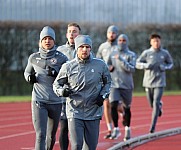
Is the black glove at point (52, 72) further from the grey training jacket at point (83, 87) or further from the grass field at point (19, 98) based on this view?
the grass field at point (19, 98)

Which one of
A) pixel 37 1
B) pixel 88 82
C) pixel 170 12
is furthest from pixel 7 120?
pixel 170 12

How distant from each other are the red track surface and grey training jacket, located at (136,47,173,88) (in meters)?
1.15

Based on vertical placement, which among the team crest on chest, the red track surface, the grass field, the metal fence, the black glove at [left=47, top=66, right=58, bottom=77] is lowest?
the grass field

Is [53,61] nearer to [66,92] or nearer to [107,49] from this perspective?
[66,92]

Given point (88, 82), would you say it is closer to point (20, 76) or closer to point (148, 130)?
point (148, 130)

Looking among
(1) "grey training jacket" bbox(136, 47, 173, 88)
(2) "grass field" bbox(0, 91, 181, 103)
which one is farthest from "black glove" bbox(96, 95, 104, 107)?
(2) "grass field" bbox(0, 91, 181, 103)

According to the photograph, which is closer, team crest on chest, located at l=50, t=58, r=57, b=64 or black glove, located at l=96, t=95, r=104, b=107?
black glove, located at l=96, t=95, r=104, b=107

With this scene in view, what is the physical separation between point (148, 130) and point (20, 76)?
44.1ft

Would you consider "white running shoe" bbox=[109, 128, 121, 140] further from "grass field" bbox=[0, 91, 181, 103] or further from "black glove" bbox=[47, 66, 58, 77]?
"grass field" bbox=[0, 91, 181, 103]

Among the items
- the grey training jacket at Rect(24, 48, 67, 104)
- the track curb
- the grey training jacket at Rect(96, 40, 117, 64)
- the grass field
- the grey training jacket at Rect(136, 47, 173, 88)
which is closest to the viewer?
the grey training jacket at Rect(24, 48, 67, 104)

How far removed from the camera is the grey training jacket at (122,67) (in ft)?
47.9

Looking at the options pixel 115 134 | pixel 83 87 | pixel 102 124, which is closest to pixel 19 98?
pixel 102 124

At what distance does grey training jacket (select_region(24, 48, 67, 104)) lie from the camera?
10.9 m

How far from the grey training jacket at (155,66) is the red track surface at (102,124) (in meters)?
1.15
